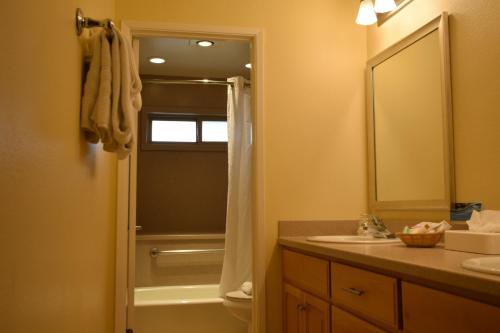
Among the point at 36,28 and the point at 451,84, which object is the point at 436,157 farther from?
the point at 36,28

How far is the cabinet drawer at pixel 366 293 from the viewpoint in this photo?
4.22 feet

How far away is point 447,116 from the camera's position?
1.85 m

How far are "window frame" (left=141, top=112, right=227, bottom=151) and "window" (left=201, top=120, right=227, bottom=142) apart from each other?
0.03 meters

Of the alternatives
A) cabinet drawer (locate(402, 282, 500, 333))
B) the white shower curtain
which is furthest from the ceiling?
cabinet drawer (locate(402, 282, 500, 333))

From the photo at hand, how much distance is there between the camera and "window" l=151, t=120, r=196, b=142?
4.58 m

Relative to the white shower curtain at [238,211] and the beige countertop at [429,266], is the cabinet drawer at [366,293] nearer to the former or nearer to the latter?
the beige countertop at [429,266]

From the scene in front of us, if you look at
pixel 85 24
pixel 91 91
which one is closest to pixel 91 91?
pixel 91 91

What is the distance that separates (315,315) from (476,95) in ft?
3.61

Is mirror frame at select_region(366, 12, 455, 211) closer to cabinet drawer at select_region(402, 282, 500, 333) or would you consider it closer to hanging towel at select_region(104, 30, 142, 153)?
cabinet drawer at select_region(402, 282, 500, 333)

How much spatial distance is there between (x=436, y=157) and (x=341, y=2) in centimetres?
116

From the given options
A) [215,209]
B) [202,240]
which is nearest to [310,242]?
[202,240]

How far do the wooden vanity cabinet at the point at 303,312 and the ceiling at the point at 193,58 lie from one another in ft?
6.55

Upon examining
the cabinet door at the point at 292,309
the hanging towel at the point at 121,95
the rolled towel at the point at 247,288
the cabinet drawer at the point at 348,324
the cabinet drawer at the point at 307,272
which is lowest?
the rolled towel at the point at 247,288

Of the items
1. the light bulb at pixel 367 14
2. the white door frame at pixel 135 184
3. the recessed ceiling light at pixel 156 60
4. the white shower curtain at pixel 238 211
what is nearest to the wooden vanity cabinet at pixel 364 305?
the white door frame at pixel 135 184
